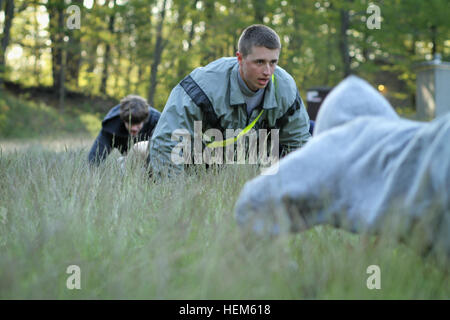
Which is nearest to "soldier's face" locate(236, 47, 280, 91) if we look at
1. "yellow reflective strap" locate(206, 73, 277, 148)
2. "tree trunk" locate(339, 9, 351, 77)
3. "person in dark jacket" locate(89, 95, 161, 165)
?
"yellow reflective strap" locate(206, 73, 277, 148)

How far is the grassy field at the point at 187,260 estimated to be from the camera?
1.57 m

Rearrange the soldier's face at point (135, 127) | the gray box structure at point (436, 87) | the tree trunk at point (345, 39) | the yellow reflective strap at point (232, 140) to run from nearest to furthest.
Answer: the yellow reflective strap at point (232, 140) < the soldier's face at point (135, 127) < the gray box structure at point (436, 87) < the tree trunk at point (345, 39)

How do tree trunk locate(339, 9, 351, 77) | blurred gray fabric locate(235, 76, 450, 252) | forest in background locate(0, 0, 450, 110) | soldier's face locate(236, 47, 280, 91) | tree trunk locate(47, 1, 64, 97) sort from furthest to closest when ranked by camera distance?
tree trunk locate(47, 1, 64, 97), tree trunk locate(339, 9, 351, 77), forest in background locate(0, 0, 450, 110), soldier's face locate(236, 47, 280, 91), blurred gray fabric locate(235, 76, 450, 252)

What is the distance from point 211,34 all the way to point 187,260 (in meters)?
16.6

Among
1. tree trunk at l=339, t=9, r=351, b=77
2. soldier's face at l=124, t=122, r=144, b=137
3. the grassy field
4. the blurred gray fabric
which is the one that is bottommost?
the grassy field

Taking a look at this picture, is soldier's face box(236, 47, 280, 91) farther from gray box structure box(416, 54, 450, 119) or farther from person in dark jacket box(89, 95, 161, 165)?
gray box structure box(416, 54, 450, 119)

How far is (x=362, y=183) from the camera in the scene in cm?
149

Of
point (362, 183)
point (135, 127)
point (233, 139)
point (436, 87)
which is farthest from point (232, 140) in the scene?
point (436, 87)

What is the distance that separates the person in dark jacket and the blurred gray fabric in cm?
398

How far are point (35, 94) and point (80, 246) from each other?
831 inches

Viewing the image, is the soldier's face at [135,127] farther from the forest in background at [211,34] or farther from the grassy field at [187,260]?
the forest in background at [211,34]

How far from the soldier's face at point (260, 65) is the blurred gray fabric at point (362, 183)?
2.39 meters

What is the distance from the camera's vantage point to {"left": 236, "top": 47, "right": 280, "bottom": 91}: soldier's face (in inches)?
155

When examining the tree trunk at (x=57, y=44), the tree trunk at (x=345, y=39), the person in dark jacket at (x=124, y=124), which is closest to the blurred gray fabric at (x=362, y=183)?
the person in dark jacket at (x=124, y=124)
